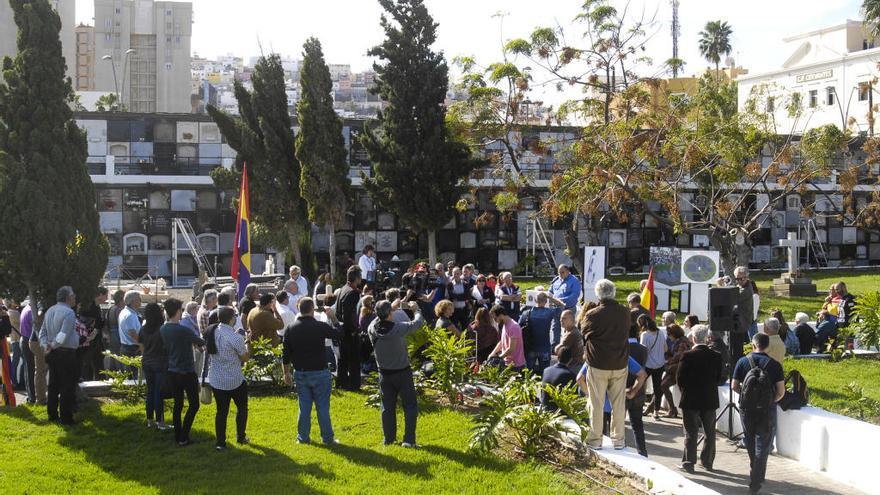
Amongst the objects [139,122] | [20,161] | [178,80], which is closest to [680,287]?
[20,161]

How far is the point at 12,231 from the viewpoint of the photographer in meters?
11.7

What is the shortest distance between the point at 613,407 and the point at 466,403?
2941 millimetres

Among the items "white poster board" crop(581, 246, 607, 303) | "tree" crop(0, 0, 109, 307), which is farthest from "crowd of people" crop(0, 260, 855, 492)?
"white poster board" crop(581, 246, 607, 303)

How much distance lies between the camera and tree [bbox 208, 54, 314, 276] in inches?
1169

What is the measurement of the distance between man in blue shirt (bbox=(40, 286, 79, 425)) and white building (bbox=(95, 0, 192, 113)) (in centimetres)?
9286

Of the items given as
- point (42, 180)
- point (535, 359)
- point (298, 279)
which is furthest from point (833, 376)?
point (42, 180)

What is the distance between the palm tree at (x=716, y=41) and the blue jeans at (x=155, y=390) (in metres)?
71.2

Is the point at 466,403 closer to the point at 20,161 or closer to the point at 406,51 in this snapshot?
the point at 20,161

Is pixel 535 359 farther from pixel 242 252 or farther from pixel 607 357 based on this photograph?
pixel 242 252

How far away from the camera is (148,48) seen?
104m

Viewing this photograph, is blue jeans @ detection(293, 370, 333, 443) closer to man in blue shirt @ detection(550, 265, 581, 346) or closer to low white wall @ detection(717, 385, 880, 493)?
low white wall @ detection(717, 385, 880, 493)

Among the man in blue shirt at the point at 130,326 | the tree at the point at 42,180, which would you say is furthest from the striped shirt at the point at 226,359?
the tree at the point at 42,180

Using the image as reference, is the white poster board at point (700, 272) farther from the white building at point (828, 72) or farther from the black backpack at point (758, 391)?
the white building at point (828, 72)

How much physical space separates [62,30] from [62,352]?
79.6m
